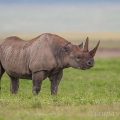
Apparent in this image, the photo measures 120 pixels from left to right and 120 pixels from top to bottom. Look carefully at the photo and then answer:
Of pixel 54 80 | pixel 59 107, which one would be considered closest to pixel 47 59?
pixel 54 80

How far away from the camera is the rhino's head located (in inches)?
633

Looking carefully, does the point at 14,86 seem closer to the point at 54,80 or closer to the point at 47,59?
the point at 54,80

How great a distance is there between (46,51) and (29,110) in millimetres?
3482

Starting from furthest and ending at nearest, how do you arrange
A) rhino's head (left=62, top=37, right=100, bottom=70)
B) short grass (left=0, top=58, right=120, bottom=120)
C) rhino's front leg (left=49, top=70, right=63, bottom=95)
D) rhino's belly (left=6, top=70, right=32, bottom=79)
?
rhino's belly (left=6, top=70, right=32, bottom=79) < rhino's front leg (left=49, top=70, right=63, bottom=95) < rhino's head (left=62, top=37, right=100, bottom=70) < short grass (left=0, top=58, right=120, bottom=120)

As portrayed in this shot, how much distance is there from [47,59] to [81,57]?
3.24ft

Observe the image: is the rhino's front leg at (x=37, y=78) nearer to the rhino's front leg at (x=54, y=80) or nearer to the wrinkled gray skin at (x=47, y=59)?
the wrinkled gray skin at (x=47, y=59)

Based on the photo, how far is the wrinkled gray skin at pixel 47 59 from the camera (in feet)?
53.6

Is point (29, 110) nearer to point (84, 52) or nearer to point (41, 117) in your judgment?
point (41, 117)

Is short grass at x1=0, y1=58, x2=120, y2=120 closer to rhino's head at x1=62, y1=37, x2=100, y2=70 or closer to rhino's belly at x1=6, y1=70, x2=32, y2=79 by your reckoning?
rhino's head at x1=62, y1=37, x2=100, y2=70

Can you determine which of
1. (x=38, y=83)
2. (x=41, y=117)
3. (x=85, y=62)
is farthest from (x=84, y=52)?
(x=41, y=117)

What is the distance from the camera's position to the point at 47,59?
54.3 ft

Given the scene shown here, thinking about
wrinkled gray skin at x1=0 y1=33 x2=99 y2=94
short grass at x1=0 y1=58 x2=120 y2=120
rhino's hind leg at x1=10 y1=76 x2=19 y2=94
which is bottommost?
rhino's hind leg at x1=10 y1=76 x2=19 y2=94

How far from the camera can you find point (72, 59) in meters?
16.5

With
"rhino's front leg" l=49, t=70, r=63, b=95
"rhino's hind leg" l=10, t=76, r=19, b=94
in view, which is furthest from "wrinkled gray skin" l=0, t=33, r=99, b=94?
"rhino's hind leg" l=10, t=76, r=19, b=94
